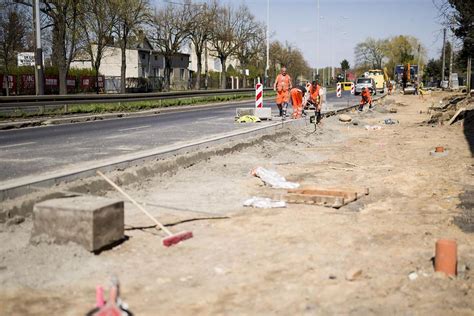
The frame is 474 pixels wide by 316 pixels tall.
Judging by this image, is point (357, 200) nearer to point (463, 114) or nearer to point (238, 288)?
point (238, 288)

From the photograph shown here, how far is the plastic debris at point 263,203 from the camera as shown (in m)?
7.05

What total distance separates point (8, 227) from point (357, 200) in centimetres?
467

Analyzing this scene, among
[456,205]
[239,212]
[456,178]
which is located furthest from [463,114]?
[239,212]

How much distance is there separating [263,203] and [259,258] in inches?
85.5

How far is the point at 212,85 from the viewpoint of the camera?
7944 cm

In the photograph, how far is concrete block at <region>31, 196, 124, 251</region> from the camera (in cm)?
487

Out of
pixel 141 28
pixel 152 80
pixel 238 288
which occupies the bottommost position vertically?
pixel 238 288

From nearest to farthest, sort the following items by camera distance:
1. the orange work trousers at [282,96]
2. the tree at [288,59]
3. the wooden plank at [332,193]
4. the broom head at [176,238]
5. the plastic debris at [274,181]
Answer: the broom head at [176,238] → the wooden plank at [332,193] → the plastic debris at [274,181] → the orange work trousers at [282,96] → the tree at [288,59]

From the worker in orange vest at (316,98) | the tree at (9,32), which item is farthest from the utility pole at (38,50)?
the tree at (9,32)

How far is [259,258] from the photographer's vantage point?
16.2 feet

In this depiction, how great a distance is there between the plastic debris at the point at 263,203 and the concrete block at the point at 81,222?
232 centimetres

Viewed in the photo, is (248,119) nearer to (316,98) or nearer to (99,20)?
(316,98)

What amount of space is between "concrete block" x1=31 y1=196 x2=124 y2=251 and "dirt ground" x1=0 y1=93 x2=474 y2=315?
12cm

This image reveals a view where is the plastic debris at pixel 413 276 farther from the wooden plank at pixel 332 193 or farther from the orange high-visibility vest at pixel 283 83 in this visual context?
the orange high-visibility vest at pixel 283 83
